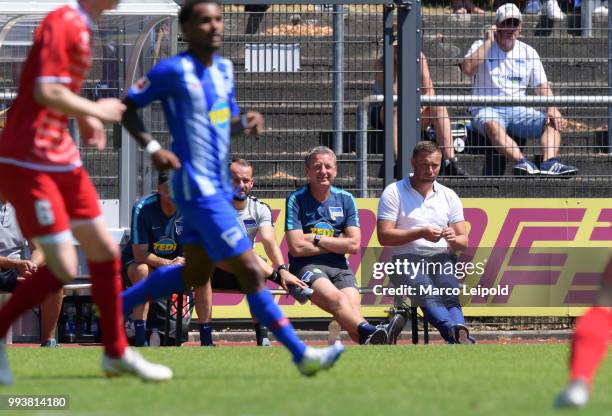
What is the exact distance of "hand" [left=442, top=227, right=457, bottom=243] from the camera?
12.6 m

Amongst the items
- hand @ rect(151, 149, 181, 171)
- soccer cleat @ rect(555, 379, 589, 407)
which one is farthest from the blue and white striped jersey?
soccer cleat @ rect(555, 379, 589, 407)

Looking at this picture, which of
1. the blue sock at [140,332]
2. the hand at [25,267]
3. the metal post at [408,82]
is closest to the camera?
the blue sock at [140,332]

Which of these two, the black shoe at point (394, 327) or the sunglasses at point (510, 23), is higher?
the sunglasses at point (510, 23)

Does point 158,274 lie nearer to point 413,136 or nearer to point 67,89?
point 67,89

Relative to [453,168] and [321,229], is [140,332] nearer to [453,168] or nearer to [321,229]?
[321,229]

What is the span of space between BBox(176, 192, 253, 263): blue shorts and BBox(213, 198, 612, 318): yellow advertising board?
5992 millimetres

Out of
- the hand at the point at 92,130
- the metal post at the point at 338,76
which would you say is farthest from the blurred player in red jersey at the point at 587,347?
the metal post at the point at 338,76

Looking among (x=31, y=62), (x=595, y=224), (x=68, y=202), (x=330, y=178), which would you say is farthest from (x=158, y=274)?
(x=595, y=224)

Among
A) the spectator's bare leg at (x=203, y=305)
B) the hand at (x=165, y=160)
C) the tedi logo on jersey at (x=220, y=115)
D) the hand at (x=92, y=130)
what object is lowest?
the spectator's bare leg at (x=203, y=305)

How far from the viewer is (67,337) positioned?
Result: 13.6 meters

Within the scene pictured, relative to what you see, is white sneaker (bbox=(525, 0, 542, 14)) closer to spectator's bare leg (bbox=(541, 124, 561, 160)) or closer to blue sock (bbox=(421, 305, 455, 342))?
spectator's bare leg (bbox=(541, 124, 561, 160))

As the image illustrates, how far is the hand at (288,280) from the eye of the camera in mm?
12078

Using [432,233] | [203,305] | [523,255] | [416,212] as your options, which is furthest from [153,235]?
[523,255]

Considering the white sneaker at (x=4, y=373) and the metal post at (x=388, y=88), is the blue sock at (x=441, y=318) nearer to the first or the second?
the metal post at (x=388, y=88)
